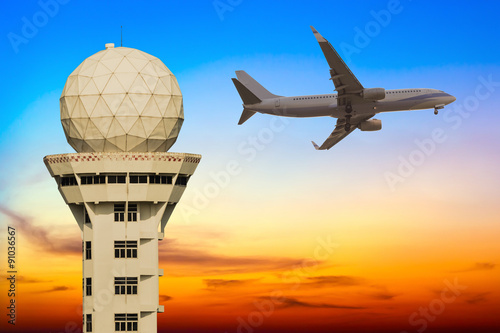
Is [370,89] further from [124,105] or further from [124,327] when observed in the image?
[124,327]

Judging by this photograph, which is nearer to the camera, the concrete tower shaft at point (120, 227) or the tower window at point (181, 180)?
the concrete tower shaft at point (120, 227)

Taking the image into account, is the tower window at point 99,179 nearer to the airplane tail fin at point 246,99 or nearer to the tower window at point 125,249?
the tower window at point 125,249

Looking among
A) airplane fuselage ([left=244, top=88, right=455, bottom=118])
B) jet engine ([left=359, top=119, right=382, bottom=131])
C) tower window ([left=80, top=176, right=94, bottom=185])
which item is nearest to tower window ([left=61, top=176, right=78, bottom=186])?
tower window ([left=80, top=176, right=94, bottom=185])

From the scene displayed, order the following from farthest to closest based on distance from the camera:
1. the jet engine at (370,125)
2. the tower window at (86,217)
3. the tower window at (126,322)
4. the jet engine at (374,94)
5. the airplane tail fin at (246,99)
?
the airplane tail fin at (246,99)
the jet engine at (370,125)
the jet engine at (374,94)
the tower window at (86,217)
the tower window at (126,322)

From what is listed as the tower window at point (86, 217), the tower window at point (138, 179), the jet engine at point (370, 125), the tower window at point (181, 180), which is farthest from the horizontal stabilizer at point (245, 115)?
the tower window at point (86, 217)

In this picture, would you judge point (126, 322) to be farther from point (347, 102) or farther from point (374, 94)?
point (374, 94)

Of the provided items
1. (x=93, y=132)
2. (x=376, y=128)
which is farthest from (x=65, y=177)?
(x=376, y=128)
